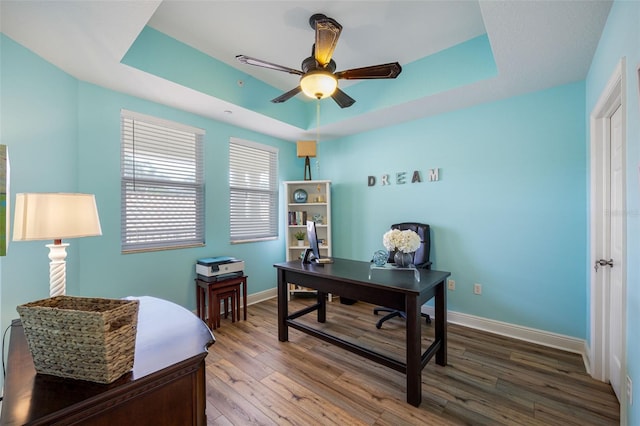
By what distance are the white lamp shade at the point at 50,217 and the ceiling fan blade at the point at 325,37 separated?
163 cm

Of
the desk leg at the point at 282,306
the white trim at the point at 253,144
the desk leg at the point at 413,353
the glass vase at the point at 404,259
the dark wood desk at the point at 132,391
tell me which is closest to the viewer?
the dark wood desk at the point at 132,391

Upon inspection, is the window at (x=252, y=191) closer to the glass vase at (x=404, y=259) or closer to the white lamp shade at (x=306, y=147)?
the white lamp shade at (x=306, y=147)

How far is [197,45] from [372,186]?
2.57 m

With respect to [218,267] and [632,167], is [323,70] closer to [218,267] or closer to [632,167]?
[632,167]

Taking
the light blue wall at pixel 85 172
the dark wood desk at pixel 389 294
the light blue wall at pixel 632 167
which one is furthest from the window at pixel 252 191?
the light blue wall at pixel 632 167

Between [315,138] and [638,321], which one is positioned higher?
[315,138]

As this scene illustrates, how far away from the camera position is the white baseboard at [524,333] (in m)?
2.41

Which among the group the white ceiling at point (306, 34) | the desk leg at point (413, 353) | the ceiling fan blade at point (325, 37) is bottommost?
the desk leg at point (413, 353)

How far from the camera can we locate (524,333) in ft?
8.72

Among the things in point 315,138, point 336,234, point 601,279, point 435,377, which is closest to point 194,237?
point 336,234

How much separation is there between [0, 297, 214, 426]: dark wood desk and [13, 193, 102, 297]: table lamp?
0.34 metres

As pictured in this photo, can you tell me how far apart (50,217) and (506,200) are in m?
3.53

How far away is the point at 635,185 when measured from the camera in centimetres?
→ 129

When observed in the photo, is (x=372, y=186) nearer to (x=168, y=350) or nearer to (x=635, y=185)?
(x=635, y=185)
